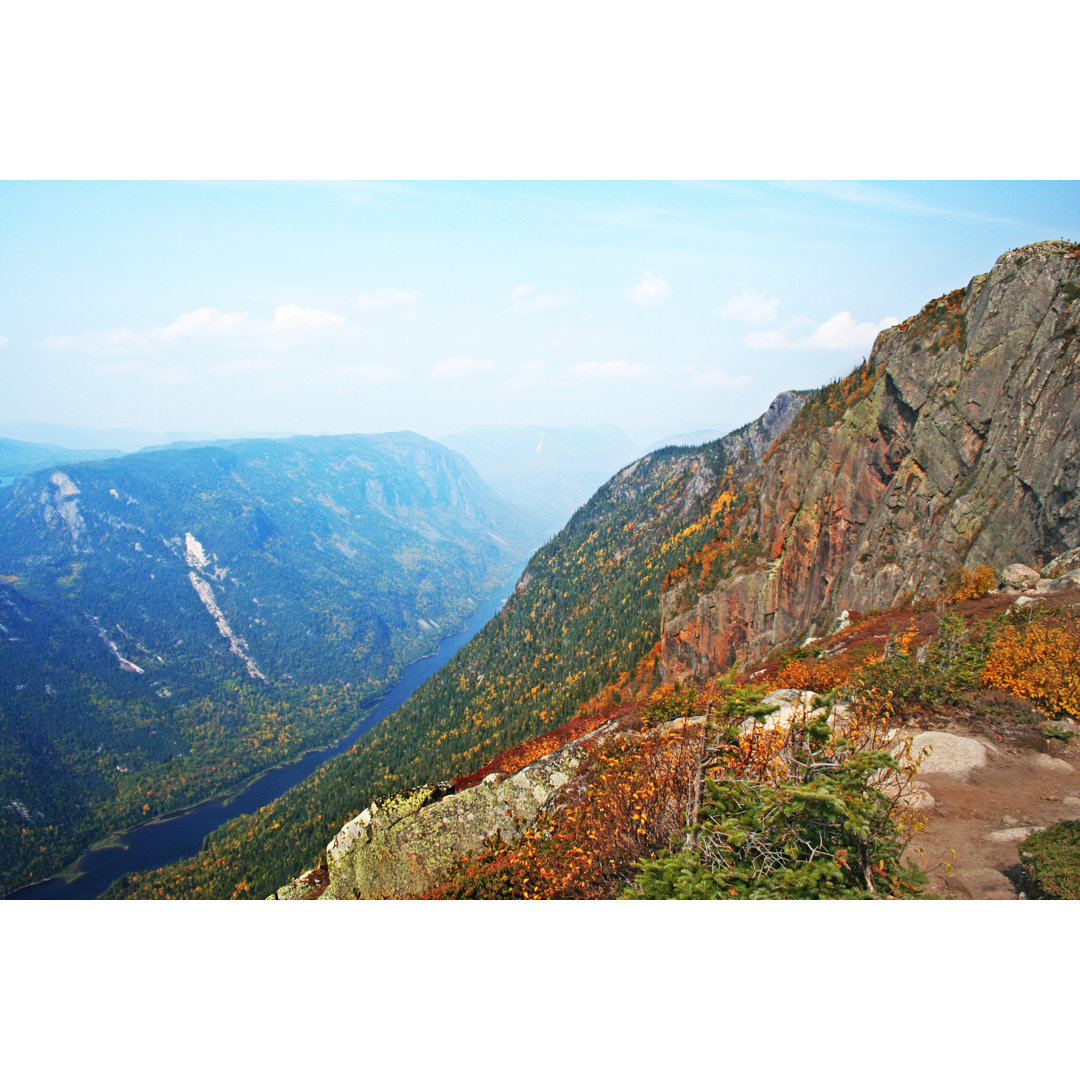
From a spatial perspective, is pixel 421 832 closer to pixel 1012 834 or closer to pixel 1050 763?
pixel 1012 834

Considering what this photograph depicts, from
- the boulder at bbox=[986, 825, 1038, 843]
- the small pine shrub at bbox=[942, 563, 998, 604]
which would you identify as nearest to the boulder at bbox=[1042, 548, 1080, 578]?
the small pine shrub at bbox=[942, 563, 998, 604]

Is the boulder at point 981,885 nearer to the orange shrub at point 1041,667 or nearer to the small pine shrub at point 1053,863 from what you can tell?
the small pine shrub at point 1053,863

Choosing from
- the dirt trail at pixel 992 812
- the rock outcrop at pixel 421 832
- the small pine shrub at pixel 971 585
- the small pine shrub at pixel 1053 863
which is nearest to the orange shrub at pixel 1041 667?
Answer: the dirt trail at pixel 992 812

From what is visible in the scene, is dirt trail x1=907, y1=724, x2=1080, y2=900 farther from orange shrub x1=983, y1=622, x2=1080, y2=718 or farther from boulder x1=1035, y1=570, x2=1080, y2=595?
boulder x1=1035, y1=570, x2=1080, y2=595

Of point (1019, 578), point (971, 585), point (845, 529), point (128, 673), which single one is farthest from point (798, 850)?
point (128, 673)

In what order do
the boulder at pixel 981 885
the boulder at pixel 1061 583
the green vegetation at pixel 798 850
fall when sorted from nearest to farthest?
the green vegetation at pixel 798 850, the boulder at pixel 981 885, the boulder at pixel 1061 583

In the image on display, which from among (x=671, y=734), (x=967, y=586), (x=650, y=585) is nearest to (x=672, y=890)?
(x=671, y=734)
